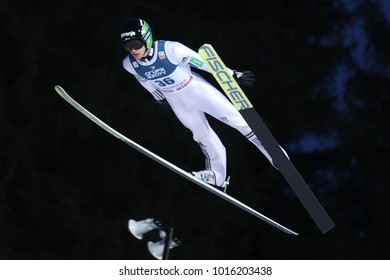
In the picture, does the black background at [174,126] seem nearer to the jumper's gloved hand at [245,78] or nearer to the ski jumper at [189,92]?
the ski jumper at [189,92]

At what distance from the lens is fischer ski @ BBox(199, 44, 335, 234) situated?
750cm

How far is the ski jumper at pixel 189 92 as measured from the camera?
25.1 ft

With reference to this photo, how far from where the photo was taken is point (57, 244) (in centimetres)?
1427

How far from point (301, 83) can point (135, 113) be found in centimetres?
199

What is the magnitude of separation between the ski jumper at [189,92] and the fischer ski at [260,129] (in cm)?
12

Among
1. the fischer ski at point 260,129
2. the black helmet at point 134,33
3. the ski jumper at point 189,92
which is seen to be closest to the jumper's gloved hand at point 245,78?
the fischer ski at point 260,129

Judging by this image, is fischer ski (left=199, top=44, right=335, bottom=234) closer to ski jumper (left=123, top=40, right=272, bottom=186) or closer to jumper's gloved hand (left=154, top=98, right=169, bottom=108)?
ski jumper (left=123, top=40, right=272, bottom=186)

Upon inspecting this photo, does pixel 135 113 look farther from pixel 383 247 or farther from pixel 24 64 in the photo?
pixel 383 247

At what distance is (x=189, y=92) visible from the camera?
7863mm

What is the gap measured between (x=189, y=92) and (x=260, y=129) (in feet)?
1.65

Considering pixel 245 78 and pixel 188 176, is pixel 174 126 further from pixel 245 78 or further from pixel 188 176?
pixel 245 78

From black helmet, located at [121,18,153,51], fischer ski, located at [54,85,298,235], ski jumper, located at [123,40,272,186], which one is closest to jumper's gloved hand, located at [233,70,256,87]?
ski jumper, located at [123,40,272,186]

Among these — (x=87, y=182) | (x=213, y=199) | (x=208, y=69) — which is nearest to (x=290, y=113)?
A: (x=213, y=199)

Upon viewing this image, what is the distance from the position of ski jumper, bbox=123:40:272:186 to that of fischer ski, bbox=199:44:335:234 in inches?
4.7
